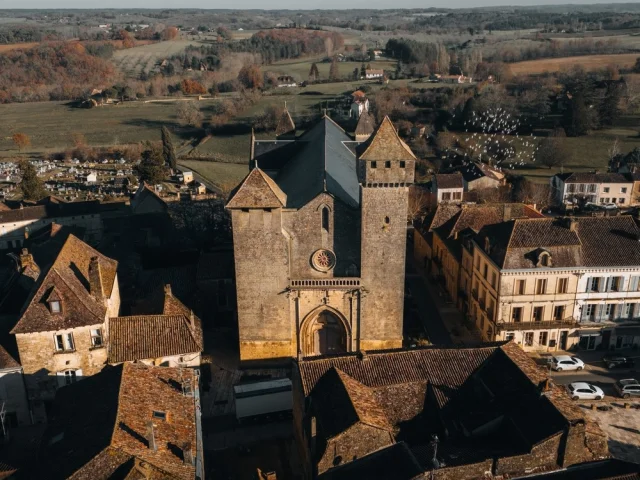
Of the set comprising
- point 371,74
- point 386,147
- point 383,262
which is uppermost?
point 386,147

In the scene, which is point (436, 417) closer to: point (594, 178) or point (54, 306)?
point (54, 306)

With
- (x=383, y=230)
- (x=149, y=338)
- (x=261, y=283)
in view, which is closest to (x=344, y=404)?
(x=261, y=283)

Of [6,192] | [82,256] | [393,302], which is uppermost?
[82,256]

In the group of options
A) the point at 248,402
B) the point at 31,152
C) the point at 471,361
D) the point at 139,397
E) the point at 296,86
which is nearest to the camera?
the point at 139,397

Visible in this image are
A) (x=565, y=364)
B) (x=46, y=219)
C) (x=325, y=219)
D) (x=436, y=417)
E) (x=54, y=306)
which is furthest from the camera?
(x=46, y=219)

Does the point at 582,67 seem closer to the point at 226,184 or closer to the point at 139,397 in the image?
the point at 226,184

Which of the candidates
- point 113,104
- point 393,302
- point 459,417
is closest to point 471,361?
point 459,417

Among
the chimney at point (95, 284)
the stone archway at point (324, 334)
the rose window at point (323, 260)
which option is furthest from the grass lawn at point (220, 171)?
the chimney at point (95, 284)
